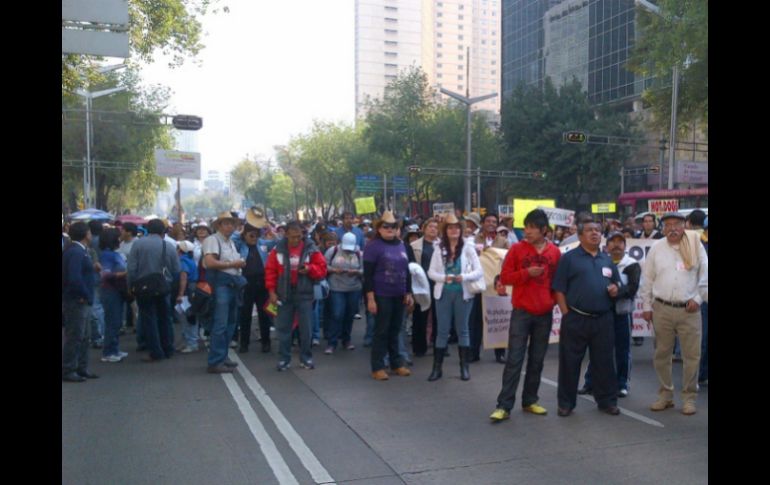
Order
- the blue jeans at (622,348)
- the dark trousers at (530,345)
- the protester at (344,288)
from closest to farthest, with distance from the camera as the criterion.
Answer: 1. the dark trousers at (530,345)
2. the blue jeans at (622,348)
3. the protester at (344,288)

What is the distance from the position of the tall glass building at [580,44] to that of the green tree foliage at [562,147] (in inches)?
148

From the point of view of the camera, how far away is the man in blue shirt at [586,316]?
6793 mm

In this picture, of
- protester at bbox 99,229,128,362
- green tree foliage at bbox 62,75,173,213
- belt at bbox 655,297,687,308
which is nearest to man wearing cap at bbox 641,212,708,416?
belt at bbox 655,297,687,308

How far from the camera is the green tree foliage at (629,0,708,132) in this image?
20641 mm

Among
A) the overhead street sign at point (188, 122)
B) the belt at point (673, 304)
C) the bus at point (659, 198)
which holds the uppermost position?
the overhead street sign at point (188, 122)

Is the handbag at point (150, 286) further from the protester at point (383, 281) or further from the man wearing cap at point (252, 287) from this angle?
the protester at point (383, 281)

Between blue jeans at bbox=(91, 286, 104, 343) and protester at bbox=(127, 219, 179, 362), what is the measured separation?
1083mm

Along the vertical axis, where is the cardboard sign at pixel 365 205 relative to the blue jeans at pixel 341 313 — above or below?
above

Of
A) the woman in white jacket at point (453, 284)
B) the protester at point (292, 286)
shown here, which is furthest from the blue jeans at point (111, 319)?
the woman in white jacket at point (453, 284)

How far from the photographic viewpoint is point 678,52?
2141 cm

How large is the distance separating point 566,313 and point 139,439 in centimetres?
401

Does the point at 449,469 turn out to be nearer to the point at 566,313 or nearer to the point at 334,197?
the point at 566,313

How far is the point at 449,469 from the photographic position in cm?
536

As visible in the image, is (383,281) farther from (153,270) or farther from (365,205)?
(365,205)
